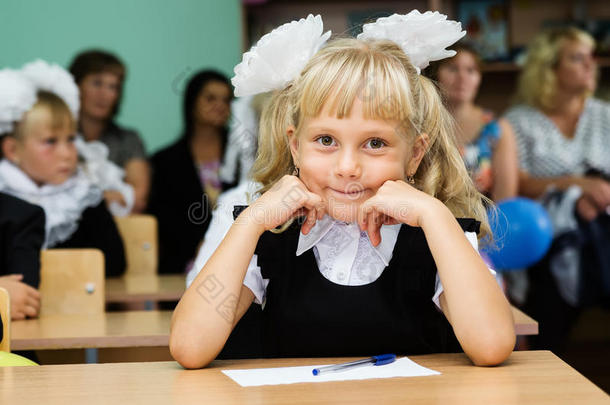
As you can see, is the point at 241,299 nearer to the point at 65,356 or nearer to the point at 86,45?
the point at 65,356

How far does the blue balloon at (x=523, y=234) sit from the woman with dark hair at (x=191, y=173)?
1.48m

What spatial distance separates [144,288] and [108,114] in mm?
1766

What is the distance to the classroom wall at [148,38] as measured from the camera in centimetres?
506

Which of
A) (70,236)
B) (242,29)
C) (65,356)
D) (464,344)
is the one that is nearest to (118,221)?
(70,236)

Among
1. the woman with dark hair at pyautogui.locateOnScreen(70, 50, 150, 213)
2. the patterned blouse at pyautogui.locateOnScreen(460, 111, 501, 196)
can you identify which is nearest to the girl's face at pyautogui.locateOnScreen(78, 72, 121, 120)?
the woman with dark hair at pyautogui.locateOnScreen(70, 50, 150, 213)

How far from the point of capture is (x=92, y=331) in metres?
2.21

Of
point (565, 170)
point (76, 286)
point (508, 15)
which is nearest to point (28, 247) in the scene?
point (76, 286)

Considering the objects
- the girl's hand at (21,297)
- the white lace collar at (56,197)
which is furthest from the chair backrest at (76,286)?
the white lace collar at (56,197)

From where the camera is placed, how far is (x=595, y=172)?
4.29 metres

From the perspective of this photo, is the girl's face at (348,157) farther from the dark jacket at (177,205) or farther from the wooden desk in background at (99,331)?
the dark jacket at (177,205)

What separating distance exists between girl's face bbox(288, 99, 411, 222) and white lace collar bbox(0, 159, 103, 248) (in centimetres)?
191

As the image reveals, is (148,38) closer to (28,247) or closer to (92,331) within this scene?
(28,247)

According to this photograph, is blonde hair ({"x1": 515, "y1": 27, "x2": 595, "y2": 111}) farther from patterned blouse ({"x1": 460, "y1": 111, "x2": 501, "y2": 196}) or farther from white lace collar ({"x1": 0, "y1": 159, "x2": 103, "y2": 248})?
white lace collar ({"x1": 0, "y1": 159, "x2": 103, "y2": 248})

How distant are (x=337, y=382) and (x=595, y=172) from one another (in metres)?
3.28
